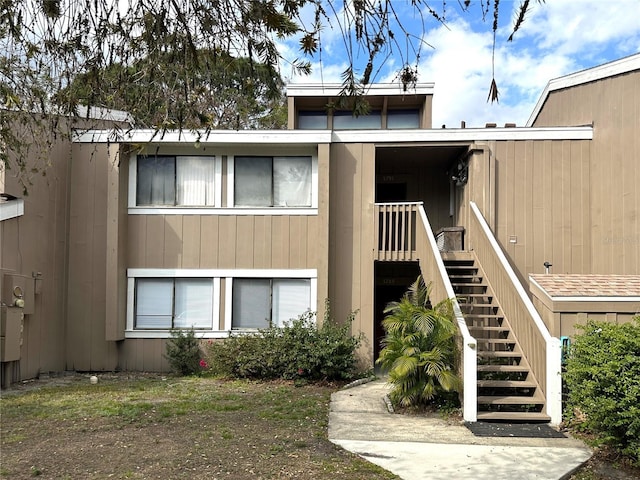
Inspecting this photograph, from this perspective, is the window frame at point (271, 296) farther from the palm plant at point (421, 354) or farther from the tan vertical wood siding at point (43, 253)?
the palm plant at point (421, 354)

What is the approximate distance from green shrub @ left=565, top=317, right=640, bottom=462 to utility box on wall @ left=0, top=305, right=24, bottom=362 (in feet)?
27.5

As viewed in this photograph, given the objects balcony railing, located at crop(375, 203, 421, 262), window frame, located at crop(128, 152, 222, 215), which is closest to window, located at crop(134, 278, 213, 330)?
window frame, located at crop(128, 152, 222, 215)

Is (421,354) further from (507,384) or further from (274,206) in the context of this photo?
(274,206)

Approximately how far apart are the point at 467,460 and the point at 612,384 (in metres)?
1.60

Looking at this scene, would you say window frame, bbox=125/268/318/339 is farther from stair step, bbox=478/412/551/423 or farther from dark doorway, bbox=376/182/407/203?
stair step, bbox=478/412/551/423

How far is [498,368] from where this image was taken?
8.10 m

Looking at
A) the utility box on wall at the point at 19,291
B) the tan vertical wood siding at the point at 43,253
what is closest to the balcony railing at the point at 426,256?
the tan vertical wood siding at the point at 43,253

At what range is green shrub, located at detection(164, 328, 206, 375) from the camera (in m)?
11.2

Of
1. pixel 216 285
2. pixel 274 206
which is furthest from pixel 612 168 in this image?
pixel 216 285

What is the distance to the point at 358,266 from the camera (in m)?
11.8

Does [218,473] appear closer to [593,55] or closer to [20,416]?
[20,416]

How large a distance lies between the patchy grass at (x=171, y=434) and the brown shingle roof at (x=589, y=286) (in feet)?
11.8

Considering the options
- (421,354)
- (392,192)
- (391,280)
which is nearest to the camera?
(421,354)

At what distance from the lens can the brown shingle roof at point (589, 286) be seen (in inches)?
309
